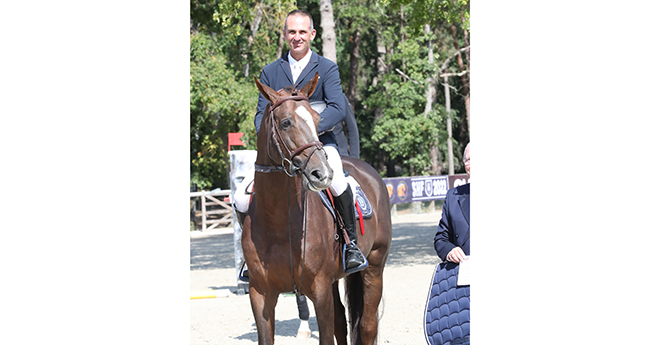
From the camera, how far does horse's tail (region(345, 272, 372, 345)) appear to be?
6298 millimetres

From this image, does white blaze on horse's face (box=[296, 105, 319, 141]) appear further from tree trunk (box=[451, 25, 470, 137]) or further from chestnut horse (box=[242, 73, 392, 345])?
tree trunk (box=[451, 25, 470, 137])

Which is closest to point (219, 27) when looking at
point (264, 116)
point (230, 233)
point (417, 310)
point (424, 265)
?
point (230, 233)

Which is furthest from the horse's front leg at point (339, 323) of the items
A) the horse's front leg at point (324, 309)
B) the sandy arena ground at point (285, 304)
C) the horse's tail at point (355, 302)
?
the horse's front leg at point (324, 309)

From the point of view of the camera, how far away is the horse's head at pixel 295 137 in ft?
13.7

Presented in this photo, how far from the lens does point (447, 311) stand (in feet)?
13.9

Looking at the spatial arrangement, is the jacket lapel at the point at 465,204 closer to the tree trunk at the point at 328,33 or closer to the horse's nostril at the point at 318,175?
the horse's nostril at the point at 318,175

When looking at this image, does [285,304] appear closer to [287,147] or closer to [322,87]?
[322,87]

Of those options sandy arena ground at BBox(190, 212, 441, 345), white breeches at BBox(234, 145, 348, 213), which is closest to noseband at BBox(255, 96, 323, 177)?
white breeches at BBox(234, 145, 348, 213)


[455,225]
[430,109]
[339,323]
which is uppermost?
[430,109]

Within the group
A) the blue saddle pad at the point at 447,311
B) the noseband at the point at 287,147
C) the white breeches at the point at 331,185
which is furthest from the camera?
the white breeches at the point at 331,185

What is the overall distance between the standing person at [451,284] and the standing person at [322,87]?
0.76 meters

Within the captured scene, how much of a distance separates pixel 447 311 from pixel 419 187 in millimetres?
24006

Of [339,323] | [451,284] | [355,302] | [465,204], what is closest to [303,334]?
[355,302]

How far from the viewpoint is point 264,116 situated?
4.68m
